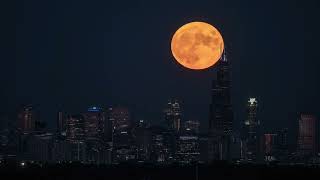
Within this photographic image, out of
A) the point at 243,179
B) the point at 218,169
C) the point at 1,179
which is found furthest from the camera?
the point at 218,169

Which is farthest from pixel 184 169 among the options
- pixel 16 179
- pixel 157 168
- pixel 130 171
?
pixel 16 179

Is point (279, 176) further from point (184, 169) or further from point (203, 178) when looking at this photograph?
point (184, 169)

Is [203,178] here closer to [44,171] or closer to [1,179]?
[44,171]

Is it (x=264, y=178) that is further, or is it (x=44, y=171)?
(x=44, y=171)

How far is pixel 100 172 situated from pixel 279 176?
31996 millimetres

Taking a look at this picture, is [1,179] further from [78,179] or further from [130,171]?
[130,171]

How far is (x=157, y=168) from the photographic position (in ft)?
569

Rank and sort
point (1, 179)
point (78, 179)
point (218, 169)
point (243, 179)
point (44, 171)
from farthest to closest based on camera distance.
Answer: point (218, 169)
point (44, 171)
point (243, 179)
point (78, 179)
point (1, 179)

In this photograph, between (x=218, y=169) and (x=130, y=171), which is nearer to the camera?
(x=130, y=171)

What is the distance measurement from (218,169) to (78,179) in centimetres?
4921

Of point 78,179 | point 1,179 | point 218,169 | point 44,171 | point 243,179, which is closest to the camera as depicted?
point 1,179

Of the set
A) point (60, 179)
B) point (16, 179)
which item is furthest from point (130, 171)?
point (16, 179)

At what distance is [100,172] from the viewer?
157 meters

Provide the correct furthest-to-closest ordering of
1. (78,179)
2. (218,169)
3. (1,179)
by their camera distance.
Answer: (218,169), (78,179), (1,179)
